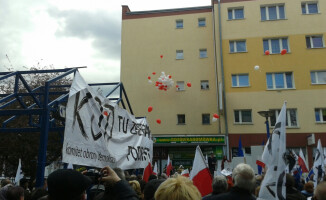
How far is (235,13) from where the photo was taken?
2512 centimetres

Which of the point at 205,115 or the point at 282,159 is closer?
the point at 282,159

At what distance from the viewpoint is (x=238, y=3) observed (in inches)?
982

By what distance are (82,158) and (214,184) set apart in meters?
2.13

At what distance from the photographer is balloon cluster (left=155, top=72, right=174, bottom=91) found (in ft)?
76.0

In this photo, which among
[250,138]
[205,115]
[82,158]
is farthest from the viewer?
[205,115]

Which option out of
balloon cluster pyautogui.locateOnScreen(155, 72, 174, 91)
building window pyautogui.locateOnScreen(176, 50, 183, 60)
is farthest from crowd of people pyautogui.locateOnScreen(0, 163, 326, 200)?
building window pyautogui.locateOnScreen(176, 50, 183, 60)

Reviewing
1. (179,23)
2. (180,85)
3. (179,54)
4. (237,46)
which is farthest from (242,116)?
(179,23)

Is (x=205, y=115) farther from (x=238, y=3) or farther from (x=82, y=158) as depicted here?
(x=82, y=158)

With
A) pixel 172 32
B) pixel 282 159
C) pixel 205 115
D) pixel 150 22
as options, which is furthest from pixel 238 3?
pixel 282 159

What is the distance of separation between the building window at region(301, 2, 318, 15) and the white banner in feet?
72.3

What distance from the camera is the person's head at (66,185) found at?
2.08m

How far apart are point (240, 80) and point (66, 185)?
2288cm

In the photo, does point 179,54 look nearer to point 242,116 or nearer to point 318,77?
point 242,116

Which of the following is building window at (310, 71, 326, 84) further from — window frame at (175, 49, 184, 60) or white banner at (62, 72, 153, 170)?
white banner at (62, 72, 153, 170)
